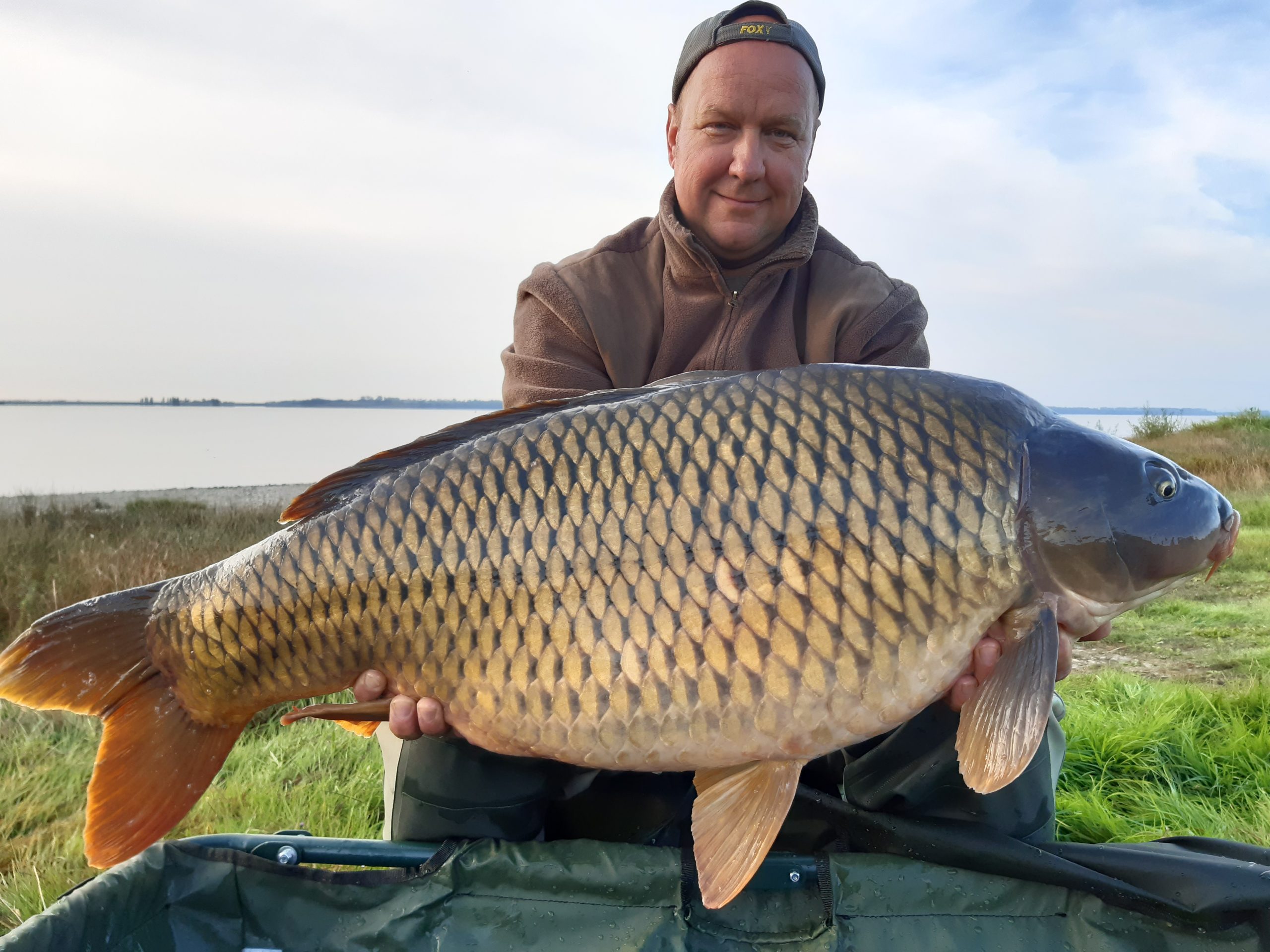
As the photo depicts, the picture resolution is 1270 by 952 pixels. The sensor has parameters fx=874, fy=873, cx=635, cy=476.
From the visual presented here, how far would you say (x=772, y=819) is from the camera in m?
1.07

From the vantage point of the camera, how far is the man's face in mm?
1697

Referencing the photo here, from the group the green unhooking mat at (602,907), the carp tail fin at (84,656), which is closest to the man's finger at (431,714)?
the green unhooking mat at (602,907)

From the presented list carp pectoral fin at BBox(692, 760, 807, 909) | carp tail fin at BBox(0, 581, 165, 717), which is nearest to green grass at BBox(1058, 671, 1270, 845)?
carp pectoral fin at BBox(692, 760, 807, 909)

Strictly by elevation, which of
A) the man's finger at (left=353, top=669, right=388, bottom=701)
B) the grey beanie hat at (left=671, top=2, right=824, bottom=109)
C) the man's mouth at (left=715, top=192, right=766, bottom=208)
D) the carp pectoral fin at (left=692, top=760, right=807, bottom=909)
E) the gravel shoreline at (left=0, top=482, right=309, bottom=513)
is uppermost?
the grey beanie hat at (left=671, top=2, right=824, bottom=109)

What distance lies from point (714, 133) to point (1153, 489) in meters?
1.06

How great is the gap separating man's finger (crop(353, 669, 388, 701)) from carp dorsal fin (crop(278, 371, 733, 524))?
23cm

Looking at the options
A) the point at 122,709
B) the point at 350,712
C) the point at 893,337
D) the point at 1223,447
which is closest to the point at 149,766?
the point at 122,709

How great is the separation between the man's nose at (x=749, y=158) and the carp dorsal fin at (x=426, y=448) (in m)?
0.68

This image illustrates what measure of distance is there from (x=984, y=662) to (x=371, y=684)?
78 cm

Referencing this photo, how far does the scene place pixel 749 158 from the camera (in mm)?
1692

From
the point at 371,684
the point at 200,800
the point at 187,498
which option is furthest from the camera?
the point at 187,498

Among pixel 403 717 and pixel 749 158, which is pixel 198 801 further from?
pixel 749 158

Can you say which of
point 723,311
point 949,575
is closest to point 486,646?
point 949,575

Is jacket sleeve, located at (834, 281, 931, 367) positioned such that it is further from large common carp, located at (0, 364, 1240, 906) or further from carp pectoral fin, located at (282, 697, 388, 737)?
carp pectoral fin, located at (282, 697, 388, 737)
